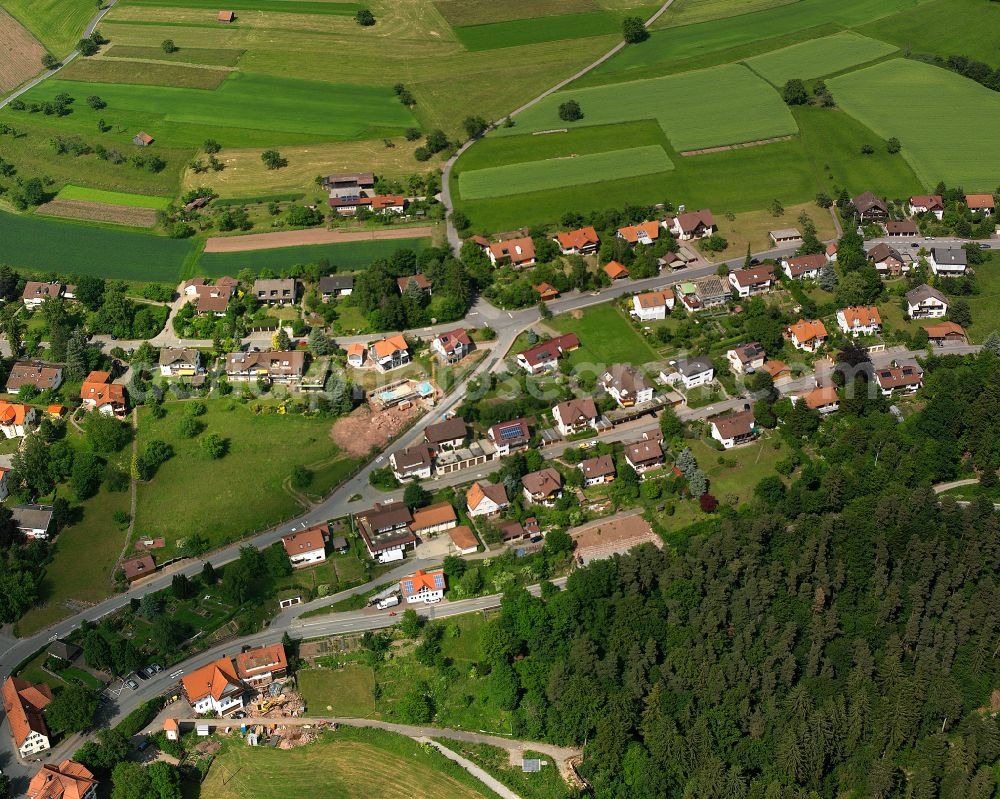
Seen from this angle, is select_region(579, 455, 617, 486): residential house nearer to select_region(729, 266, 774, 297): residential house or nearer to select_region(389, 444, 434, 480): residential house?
select_region(389, 444, 434, 480): residential house

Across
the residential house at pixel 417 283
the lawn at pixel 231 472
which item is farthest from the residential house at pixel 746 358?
the lawn at pixel 231 472

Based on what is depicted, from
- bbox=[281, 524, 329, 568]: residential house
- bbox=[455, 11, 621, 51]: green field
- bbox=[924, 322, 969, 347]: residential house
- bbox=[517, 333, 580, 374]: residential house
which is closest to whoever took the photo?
bbox=[281, 524, 329, 568]: residential house

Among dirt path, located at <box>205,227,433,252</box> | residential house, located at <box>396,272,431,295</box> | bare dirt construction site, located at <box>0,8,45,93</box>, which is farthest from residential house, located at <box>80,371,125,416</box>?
bare dirt construction site, located at <box>0,8,45,93</box>

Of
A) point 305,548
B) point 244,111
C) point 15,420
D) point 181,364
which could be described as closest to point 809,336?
point 305,548

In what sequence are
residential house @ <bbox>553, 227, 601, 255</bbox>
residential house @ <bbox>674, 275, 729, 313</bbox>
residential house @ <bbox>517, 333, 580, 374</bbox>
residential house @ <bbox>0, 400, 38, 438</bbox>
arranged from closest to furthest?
1. residential house @ <bbox>0, 400, 38, 438</bbox>
2. residential house @ <bbox>517, 333, 580, 374</bbox>
3. residential house @ <bbox>674, 275, 729, 313</bbox>
4. residential house @ <bbox>553, 227, 601, 255</bbox>

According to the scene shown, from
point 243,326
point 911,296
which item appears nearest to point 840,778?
point 911,296

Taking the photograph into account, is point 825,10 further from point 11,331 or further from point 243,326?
point 11,331

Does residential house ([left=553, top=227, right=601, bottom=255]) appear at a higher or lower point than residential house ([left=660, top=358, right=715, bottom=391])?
higher
